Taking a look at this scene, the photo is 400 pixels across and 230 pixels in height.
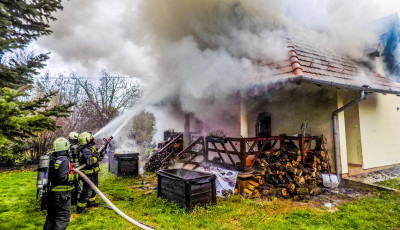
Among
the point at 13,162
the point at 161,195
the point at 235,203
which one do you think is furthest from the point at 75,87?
the point at 235,203

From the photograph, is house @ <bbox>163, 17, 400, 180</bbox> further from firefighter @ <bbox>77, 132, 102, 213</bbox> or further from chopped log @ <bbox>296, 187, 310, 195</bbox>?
firefighter @ <bbox>77, 132, 102, 213</bbox>

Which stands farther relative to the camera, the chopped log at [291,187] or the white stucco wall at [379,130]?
the white stucco wall at [379,130]

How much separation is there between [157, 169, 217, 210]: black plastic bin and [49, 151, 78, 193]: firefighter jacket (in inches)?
88.0

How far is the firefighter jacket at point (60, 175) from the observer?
340 centimetres

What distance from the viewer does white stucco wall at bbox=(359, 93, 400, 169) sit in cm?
788

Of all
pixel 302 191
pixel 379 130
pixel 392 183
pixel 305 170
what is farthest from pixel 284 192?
pixel 379 130

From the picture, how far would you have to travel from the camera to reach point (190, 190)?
4.58 meters

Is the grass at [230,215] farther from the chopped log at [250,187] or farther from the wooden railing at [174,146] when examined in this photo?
the wooden railing at [174,146]

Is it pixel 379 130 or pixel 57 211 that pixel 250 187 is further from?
pixel 379 130

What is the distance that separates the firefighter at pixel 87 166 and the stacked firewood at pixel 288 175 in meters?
4.01

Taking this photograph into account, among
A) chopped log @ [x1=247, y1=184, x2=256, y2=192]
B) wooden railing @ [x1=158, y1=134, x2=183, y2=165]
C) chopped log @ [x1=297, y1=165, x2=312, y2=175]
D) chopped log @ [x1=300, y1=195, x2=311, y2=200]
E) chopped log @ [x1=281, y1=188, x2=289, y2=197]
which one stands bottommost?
chopped log @ [x1=300, y1=195, x2=311, y2=200]

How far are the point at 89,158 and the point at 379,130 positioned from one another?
10701 millimetres

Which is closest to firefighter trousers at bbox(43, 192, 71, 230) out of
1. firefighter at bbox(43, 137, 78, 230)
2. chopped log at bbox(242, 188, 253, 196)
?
firefighter at bbox(43, 137, 78, 230)

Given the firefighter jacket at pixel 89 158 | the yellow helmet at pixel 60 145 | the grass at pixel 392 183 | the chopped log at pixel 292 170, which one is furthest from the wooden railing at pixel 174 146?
the grass at pixel 392 183
